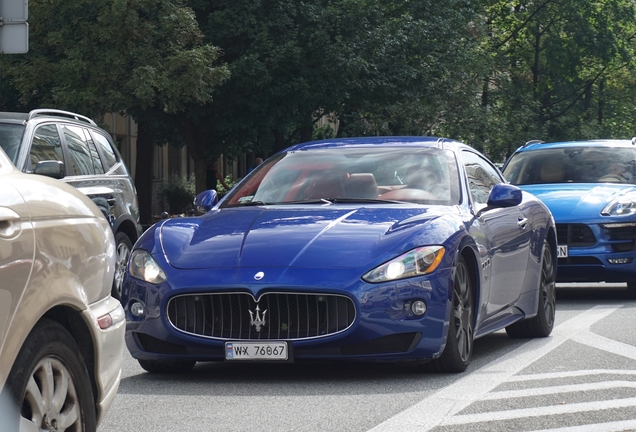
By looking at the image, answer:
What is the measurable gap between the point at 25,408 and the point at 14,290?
42 centimetres

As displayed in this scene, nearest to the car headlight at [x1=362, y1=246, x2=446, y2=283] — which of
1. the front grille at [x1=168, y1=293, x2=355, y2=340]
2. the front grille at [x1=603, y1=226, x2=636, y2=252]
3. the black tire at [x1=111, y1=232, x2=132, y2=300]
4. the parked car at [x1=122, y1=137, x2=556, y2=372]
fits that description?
the parked car at [x1=122, y1=137, x2=556, y2=372]

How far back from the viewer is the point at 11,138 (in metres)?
11.4

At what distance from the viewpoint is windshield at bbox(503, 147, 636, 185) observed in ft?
49.5

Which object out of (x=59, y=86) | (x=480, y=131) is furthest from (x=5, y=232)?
(x=480, y=131)

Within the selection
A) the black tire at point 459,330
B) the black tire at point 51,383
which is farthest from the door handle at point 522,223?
the black tire at point 51,383

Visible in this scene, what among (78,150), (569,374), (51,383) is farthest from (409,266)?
(78,150)

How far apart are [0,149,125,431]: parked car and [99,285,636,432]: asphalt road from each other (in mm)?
1439

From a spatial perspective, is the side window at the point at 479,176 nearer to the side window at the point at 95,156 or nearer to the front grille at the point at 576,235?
the front grille at the point at 576,235

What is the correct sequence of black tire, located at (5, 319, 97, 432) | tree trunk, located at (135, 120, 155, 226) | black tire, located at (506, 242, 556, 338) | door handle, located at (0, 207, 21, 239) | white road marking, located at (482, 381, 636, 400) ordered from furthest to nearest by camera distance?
tree trunk, located at (135, 120, 155, 226), black tire, located at (506, 242, 556, 338), white road marking, located at (482, 381, 636, 400), black tire, located at (5, 319, 97, 432), door handle, located at (0, 207, 21, 239)

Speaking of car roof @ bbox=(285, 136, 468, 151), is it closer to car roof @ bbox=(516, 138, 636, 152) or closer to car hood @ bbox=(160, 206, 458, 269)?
car hood @ bbox=(160, 206, 458, 269)

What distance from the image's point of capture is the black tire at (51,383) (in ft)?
13.1

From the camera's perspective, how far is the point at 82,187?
40.1 feet

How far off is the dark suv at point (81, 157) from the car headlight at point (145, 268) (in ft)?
10.4

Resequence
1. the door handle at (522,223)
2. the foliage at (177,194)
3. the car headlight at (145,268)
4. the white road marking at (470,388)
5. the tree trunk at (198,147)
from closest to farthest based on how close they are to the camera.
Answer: the white road marking at (470,388)
the car headlight at (145,268)
the door handle at (522,223)
the tree trunk at (198,147)
the foliage at (177,194)
